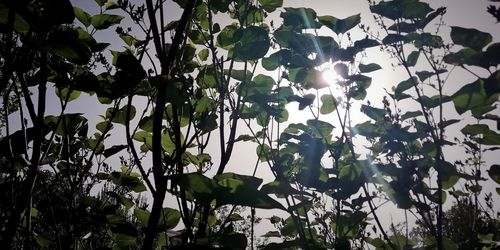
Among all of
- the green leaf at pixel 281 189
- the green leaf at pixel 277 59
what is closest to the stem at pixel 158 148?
the green leaf at pixel 281 189

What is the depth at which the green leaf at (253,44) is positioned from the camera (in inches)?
70.1

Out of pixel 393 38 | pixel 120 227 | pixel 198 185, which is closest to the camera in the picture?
pixel 198 185

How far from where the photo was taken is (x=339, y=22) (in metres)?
2.47

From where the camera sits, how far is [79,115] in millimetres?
2041

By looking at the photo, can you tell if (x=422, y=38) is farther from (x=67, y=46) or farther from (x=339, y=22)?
(x=67, y=46)

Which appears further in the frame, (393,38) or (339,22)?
(339,22)

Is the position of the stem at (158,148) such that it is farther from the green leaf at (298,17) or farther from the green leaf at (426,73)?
the green leaf at (426,73)

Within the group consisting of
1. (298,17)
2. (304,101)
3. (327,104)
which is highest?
(298,17)

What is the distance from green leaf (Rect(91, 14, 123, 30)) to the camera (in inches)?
81.1

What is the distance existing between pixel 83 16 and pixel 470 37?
222 centimetres

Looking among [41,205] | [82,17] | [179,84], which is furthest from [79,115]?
[179,84]

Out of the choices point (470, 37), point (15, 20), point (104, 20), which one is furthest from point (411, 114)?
point (15, 20)

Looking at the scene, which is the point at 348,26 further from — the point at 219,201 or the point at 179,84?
the point at 219,201

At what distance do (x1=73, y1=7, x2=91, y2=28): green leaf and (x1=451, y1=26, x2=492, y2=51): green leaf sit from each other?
2108mm
